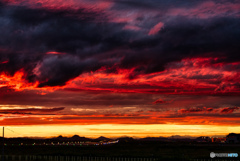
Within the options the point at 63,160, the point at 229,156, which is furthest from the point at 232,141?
the point at 63,160

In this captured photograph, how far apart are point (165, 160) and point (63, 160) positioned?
24.0m

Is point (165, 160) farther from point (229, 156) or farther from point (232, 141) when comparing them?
point (232, 141)

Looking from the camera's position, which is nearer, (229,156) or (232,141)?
(229,156)

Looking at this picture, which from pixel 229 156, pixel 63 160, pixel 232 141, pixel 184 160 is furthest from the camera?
pixel 232 141

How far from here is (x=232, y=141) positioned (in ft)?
623

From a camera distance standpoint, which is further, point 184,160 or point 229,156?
point 229,156

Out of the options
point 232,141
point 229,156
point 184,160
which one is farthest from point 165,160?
point 232,141

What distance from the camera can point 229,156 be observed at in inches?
2702

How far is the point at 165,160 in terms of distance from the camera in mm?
40000

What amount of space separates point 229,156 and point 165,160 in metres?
34.5

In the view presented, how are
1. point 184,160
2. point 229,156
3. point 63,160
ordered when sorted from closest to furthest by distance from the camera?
point 184,160, point 63,160, point 229,156

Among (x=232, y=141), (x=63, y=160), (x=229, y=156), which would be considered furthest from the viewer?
(x=232, y=141)

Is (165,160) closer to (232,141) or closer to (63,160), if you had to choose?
(63,160)

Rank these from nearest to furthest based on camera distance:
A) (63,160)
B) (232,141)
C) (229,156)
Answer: (63,160)
(229,156)
(232,141)
